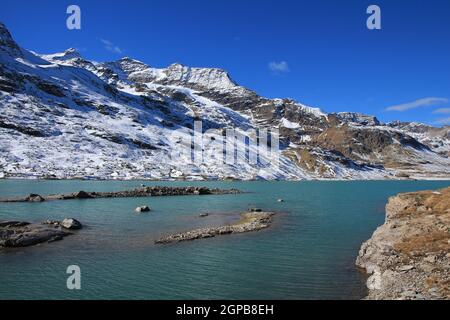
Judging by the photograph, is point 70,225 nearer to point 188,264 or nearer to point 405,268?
point 188,264

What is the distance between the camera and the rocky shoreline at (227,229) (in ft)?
163

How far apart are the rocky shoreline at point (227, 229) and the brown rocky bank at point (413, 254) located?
20820mm

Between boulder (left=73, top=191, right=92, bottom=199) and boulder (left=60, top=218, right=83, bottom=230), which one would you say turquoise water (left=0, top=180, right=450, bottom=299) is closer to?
boulder (left=60, top=218, right=83, bottom=230)

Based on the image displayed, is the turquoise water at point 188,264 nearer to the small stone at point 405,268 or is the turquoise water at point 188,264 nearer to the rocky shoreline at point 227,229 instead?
the rocky shoreline at point 227,229

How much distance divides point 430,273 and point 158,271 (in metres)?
22.7

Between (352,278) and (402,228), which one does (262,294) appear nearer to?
(352,278)

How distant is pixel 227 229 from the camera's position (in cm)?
5694

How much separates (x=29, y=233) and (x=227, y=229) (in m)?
26.5

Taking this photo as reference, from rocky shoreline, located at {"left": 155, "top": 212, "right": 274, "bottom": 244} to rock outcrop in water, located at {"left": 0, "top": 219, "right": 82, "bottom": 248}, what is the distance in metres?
13.6
